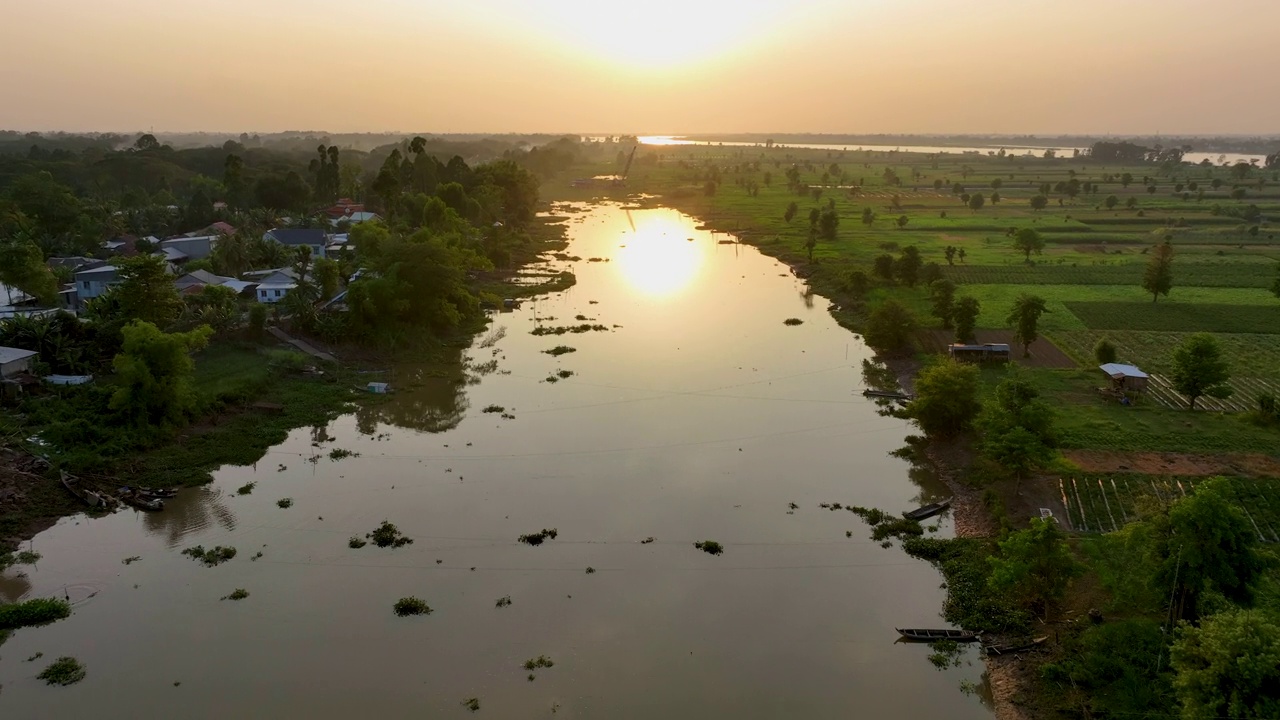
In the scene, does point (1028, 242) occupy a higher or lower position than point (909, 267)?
higher

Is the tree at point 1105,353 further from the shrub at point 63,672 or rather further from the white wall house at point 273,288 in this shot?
the white wall house at point 273,288

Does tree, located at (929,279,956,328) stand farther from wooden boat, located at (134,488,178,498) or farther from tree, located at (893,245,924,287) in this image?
wooden boat, located at (134,488,178,498)

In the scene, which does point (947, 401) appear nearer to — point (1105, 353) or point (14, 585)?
point (1105, 353)

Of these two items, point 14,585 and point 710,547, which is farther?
point 710,547

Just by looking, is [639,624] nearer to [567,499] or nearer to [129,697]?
[567,499]

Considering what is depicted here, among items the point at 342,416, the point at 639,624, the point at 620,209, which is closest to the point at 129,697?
the point at 639,624

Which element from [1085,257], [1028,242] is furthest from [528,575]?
[1085,257]

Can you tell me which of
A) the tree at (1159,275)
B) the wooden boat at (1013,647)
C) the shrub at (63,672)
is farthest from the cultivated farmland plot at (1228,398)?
the shrub at (63,672)
